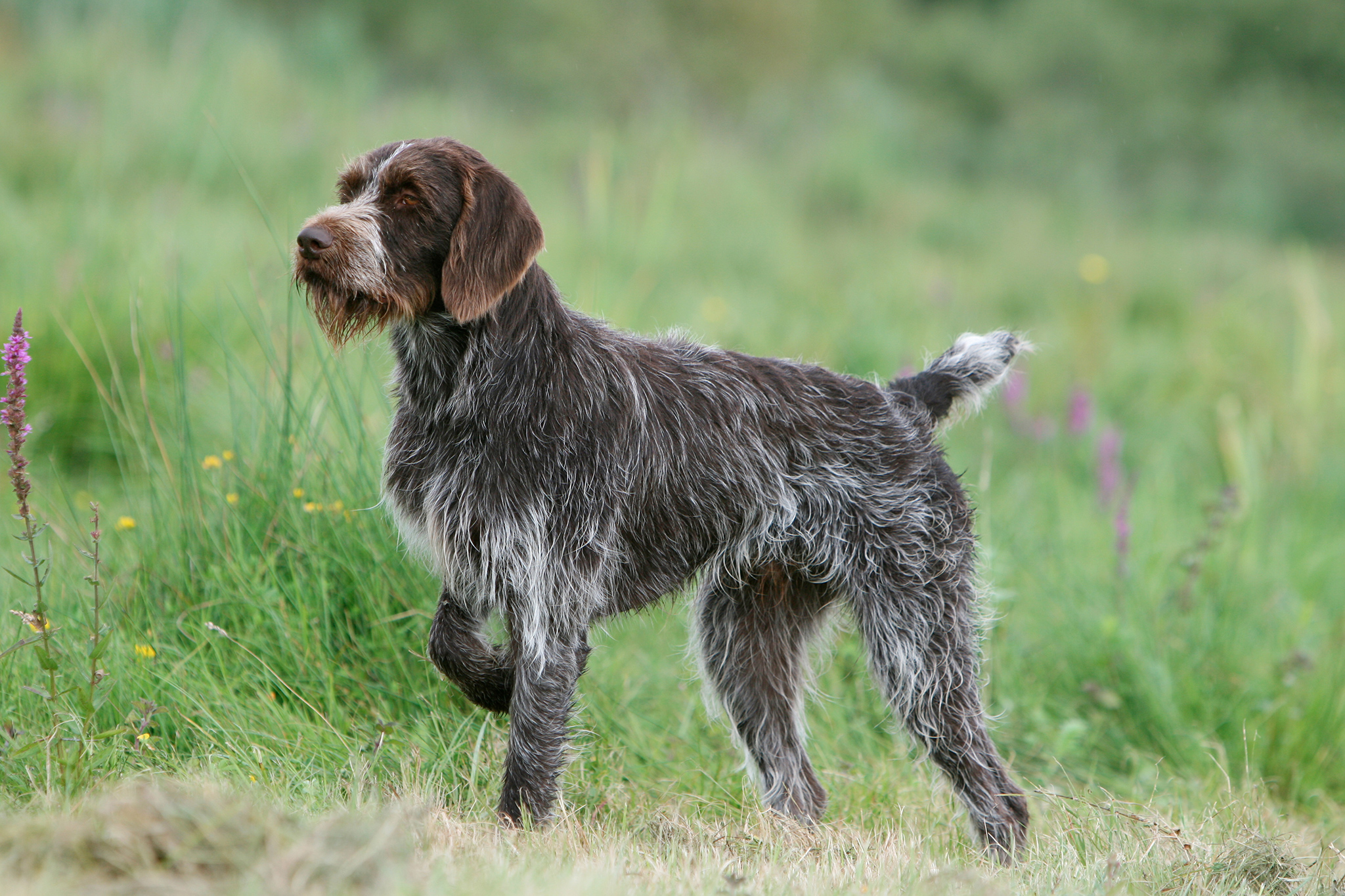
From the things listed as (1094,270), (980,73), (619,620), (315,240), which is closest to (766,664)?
(619,620)

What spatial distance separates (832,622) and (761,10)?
14.9 metres

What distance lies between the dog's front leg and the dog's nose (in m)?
1.17

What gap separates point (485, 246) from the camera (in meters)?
3.23

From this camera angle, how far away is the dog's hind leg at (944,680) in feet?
12.6

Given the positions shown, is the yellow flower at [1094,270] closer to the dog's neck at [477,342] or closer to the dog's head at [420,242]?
the dog's neck at [477,342]

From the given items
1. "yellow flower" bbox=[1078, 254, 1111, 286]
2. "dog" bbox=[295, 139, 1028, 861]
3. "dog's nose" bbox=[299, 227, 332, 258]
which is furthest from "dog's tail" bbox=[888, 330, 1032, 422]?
"yellow flower" bbox=[1078, 254, 1111, 286]

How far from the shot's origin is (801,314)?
9.14 m

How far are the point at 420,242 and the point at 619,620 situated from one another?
1379 millimetres

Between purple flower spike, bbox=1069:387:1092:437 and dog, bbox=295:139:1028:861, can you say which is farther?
purple flower spike, bbox=1069:387:1092:437

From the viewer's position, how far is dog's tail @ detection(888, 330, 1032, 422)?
4.10m

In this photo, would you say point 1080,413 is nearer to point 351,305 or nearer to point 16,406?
point 351,305

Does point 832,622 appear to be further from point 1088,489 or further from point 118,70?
point 118,70

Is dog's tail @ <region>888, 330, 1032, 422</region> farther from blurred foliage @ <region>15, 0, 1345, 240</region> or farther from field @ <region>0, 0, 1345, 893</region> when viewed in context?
blurred foliage @ <region>15, 0, 1345, 240</region>

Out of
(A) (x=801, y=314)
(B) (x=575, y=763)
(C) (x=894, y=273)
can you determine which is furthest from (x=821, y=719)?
(C) (x=894, y=273)
